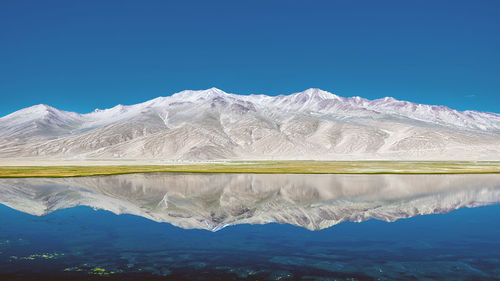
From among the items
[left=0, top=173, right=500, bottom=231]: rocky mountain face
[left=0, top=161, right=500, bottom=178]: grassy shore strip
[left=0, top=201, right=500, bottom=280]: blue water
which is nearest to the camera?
[left=0, top=201, right=500, bottom=280]: blue water

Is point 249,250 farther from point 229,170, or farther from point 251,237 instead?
point 229,170

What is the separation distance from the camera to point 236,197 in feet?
121

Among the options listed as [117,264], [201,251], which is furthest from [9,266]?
[201,251]

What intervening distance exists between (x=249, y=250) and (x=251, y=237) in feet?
9.03

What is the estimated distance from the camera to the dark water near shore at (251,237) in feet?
50.3

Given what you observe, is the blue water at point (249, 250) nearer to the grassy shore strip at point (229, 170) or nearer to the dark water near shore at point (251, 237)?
the dark water near shore at point (251, 237)

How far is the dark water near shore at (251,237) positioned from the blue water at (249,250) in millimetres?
54

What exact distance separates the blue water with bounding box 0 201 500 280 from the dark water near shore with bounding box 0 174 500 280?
54mm

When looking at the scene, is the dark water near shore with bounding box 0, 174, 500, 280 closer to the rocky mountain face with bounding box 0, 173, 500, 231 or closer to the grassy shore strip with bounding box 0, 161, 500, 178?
the rocky mountain face with bounding box 0, 173, 500, 231

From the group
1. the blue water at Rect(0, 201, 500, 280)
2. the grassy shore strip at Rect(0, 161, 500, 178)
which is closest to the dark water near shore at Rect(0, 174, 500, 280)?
the blue water at Rect(0, 201, 500, 280)

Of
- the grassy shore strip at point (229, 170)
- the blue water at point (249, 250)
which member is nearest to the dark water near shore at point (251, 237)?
the blue water at point (249, 250)

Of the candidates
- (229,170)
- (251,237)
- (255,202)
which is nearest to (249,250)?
(251,237)

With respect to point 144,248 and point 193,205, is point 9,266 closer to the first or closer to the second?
point 144,248

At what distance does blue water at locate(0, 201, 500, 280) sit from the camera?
49.3 feet
